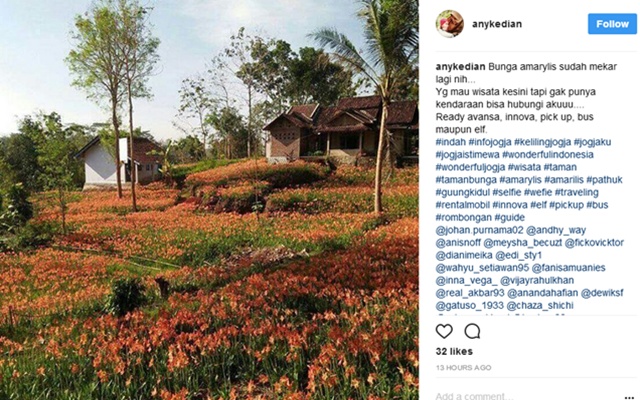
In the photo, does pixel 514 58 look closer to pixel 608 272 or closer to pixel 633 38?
pixel 633 38

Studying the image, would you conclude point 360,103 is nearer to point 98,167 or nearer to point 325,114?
point 325,114

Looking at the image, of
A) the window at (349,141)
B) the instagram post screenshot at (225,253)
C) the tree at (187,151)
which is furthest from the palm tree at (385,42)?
the tree at (187,151)

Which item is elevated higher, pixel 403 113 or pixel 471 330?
pixel 403 113

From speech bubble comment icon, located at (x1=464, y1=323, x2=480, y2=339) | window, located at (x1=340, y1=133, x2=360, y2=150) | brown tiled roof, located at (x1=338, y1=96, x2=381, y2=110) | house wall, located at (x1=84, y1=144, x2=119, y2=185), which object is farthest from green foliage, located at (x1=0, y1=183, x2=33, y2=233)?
brown tiled roof, located at (x1=338, y1=96, x2=381, y2=110)

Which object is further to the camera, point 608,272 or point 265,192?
point 265,192

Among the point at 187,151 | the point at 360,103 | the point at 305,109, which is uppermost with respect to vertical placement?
the point at 305,109

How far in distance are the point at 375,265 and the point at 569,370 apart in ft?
11.9

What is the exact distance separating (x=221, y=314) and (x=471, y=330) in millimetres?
2851

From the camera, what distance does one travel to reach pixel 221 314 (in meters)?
4.14

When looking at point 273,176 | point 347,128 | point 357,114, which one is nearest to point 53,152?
point 273,176

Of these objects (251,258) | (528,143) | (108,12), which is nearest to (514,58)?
(528,143)

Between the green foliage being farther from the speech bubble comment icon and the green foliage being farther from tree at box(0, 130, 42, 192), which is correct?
the speech bubble comment icon

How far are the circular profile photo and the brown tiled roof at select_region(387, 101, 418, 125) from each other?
19.2 meters

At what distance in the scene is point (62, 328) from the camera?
4.46m
